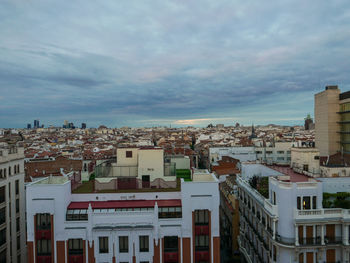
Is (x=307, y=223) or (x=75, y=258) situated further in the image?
(x=75, y=258)

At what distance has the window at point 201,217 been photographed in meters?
24.4

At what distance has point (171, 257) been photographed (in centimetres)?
2414

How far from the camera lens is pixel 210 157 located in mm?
86312

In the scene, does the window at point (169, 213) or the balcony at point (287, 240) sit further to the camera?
the window at point (169, 213)

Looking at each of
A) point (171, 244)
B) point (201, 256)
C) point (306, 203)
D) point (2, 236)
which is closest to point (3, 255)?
point (2, 236)

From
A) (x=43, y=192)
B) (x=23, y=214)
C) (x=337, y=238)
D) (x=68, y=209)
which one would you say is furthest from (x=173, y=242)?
(x=23, y=214)

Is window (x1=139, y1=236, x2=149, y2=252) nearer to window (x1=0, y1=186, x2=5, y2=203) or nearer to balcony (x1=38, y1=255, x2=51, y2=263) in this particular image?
balcony (x1=38, y1=255, x2=51, y2=263)

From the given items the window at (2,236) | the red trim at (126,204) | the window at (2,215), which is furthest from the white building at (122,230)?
the window at (2,215)

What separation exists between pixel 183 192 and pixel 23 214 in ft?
74.6

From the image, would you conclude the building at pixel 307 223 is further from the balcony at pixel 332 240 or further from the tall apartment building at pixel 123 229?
the tall apartment building at pixel 123 229

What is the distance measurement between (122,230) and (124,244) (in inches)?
51.5

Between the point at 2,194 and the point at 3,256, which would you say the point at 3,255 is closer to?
the point at 3,256

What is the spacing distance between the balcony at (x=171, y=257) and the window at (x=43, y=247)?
10093mm

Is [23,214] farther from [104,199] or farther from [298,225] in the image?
[298,225]
